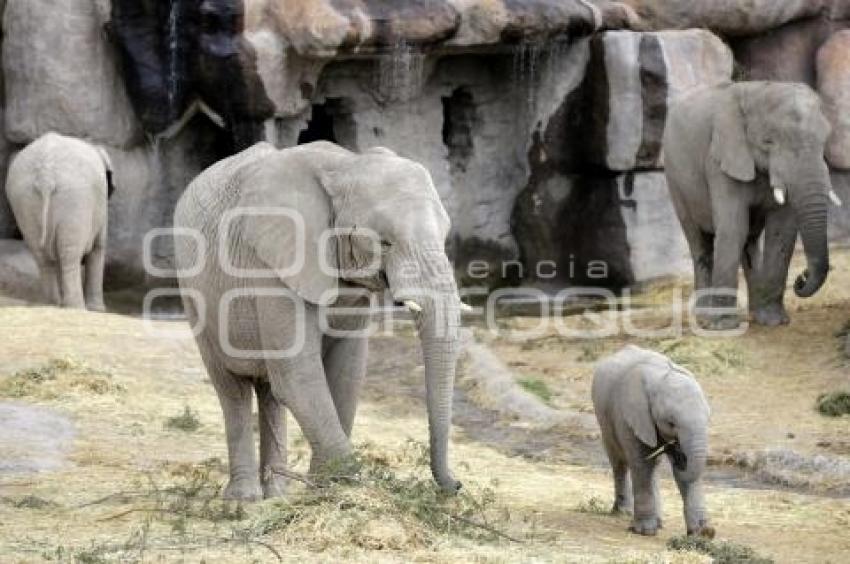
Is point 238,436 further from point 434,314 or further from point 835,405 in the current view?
point 835,405

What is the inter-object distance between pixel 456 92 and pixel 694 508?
1285cm

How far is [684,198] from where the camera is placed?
16359 millimetres

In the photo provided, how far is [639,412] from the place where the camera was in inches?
352

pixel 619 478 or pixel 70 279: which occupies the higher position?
pixel 70 279

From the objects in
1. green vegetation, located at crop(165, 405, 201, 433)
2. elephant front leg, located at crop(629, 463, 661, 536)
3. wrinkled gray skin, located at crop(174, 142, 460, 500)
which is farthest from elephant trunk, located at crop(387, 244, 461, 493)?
green vegetation, located at crop(165, 405, 201, 433)

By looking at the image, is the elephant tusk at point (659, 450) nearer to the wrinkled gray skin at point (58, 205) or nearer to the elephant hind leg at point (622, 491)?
the elephant hind leg at point (622, 491)

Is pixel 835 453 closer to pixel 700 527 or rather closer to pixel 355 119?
pixel 700 527

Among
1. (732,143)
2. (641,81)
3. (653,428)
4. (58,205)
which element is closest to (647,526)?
(653,428)

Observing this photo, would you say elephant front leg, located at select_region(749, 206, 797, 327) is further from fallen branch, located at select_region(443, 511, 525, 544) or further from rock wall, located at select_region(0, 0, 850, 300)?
fallen branch, located at select_region(443, 511, 525, 544)

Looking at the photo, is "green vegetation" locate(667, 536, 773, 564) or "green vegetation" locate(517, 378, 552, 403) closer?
"green vegetation" locate(667, 536, 773, 564)

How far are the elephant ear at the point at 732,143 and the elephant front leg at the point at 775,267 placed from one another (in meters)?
0.48

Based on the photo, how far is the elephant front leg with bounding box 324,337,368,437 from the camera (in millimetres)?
8500

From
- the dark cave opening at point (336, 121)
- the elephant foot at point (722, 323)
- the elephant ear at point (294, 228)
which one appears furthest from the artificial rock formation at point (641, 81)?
the elephant ear at point (294, 228)

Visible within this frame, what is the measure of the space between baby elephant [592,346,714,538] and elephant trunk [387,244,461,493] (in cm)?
152
